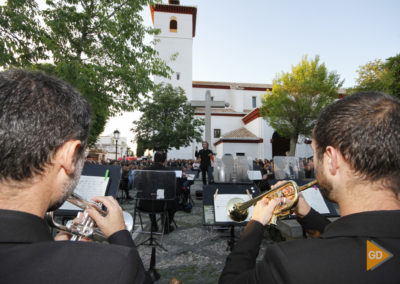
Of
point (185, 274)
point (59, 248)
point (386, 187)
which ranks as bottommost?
point (185, 274)

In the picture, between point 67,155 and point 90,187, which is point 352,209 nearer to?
point 67,155

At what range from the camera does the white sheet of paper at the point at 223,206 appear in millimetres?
3342

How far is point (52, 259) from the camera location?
27.2 inches

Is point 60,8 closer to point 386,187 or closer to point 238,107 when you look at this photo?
point 386,187

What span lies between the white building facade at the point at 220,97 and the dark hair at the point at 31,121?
2325 centimetres

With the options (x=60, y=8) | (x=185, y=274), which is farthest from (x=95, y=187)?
(x=60, y=8)

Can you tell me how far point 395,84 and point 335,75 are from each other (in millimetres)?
7645

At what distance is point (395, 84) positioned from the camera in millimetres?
14633

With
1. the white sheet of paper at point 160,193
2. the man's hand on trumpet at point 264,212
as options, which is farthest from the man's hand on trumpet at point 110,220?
the white sheet of paper at point 160,193

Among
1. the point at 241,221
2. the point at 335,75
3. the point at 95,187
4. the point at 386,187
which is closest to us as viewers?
the point at 386,187

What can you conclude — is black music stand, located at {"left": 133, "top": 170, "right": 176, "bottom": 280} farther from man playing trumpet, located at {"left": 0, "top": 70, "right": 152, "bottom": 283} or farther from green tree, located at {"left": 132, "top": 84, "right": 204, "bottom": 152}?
green tree, located at {"left": 132, "top": 84, "right": 204, "bottom": 152}

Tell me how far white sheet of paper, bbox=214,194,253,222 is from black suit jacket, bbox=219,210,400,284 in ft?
8.09

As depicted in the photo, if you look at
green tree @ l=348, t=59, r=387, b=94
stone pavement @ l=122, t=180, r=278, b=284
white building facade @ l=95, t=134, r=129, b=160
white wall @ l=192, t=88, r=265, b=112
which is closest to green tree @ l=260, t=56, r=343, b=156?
green tree @ l=348, t=59, r=387, b=94

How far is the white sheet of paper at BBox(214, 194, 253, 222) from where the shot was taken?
132 inches
